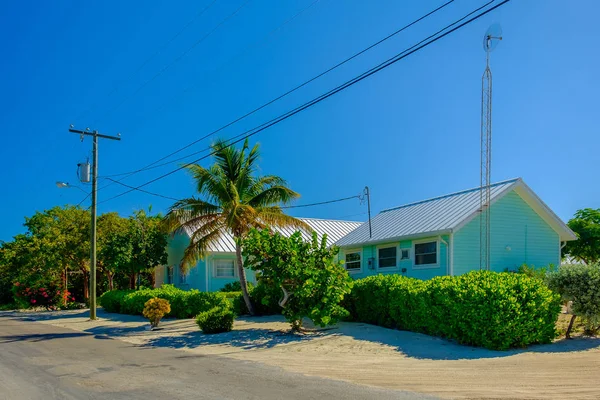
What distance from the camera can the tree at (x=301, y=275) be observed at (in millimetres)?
16406

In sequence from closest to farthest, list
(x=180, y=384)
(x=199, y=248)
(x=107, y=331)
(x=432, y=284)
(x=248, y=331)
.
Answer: (x=180, y=384) → (x=432, y=284) → (x=248, y=331) → (x=107, y=331) → (x=199, y=248)

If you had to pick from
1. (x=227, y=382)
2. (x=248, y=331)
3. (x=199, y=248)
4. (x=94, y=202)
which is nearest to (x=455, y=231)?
(x=248, y=331)

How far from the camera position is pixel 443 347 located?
1353cm

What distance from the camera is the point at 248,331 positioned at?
18.0 meters

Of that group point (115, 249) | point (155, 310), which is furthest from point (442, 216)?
point (115, 249)

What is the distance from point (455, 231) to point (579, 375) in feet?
37.4

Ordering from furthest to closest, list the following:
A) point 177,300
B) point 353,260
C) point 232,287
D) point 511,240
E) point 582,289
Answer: point 232,287 < point 353,260 < point 177,300 < point 511,240 < point 582,289

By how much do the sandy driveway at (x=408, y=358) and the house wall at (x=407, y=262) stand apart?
214 inches

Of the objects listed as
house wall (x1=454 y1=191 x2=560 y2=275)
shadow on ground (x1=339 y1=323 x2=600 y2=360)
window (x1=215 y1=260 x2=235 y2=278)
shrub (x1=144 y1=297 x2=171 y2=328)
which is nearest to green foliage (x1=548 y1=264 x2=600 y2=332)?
shadow on ground (x1=339 y1=323 x2=600 y2=360)

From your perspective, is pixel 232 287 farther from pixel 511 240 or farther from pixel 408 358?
pixel 408 358

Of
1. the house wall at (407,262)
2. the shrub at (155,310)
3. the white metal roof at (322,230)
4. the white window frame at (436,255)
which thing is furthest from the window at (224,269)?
the white window frame at (436,255)

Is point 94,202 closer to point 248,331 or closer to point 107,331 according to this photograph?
point 107,331

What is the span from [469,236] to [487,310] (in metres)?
9.25

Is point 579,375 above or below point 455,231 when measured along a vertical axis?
below
